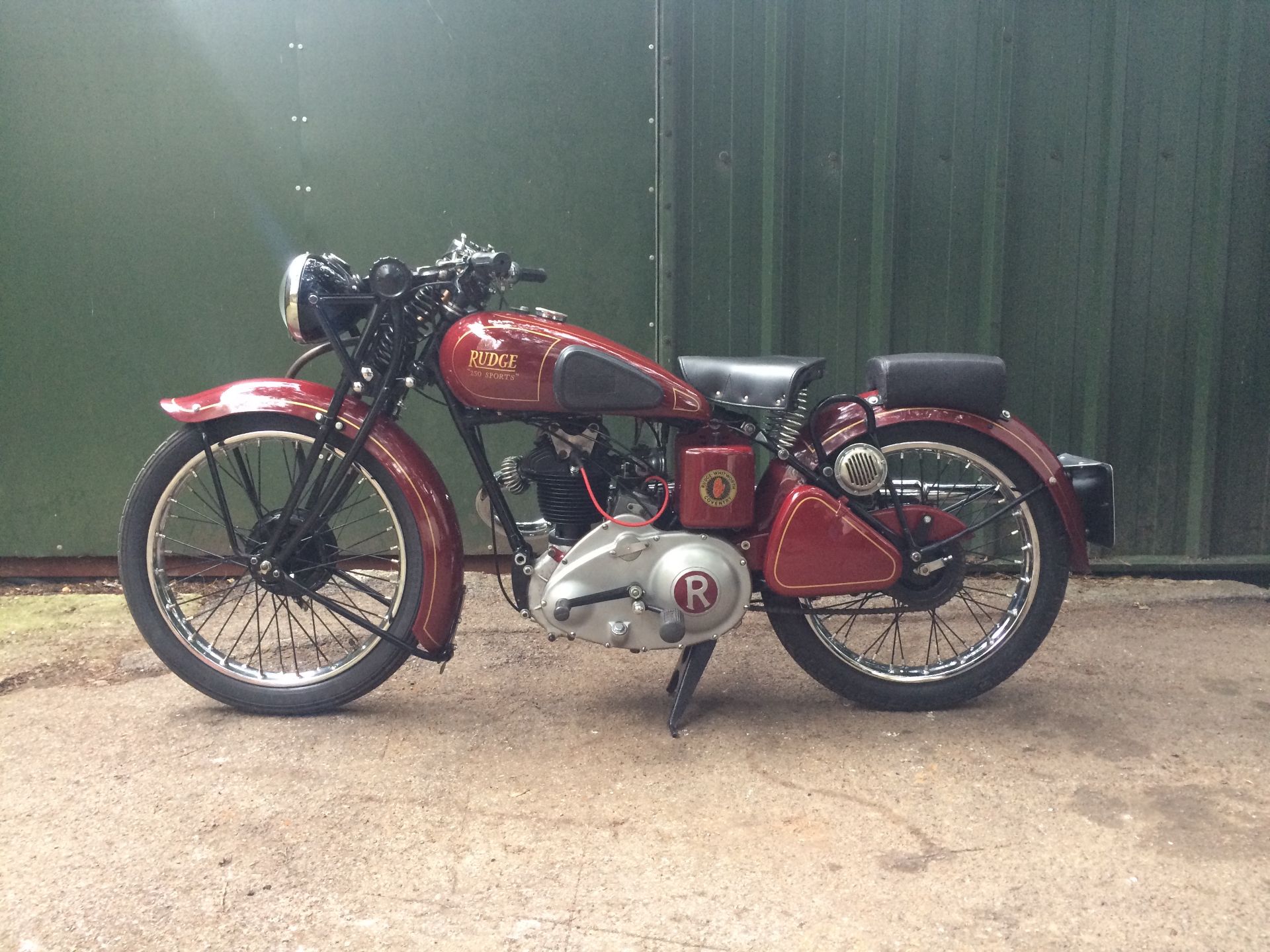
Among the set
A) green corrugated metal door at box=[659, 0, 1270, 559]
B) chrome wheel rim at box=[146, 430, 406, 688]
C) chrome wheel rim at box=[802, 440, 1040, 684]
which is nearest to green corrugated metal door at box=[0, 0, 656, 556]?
green corrugated metal door at box=[659, 0, 1270, 559]

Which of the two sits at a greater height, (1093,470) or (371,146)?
(371,146)

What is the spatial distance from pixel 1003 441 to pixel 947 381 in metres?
0.23

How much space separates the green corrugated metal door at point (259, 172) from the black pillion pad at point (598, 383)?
57.9 inches

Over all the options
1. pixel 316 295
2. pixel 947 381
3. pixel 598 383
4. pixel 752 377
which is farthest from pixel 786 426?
pixel 316 295

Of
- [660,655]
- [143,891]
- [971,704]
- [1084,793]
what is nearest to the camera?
[143,891]

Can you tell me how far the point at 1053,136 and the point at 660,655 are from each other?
8.29ft

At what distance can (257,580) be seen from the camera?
2.89 meters

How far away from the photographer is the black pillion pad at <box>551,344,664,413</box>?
2670 mm

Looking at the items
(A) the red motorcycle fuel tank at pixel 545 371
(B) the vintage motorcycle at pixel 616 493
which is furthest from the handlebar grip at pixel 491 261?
(A) the red motorcycle fuel tank at pixel 545 371

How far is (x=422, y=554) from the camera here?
2859mm

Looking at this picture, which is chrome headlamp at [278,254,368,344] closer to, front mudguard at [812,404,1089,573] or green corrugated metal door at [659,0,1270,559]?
front mudguard at [812,404,1089,573]

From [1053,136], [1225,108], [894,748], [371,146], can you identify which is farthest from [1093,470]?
[371,146]

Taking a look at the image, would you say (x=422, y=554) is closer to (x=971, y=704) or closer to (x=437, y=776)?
(x=437, y=776)

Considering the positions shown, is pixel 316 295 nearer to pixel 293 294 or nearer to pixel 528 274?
pixel 293 294
